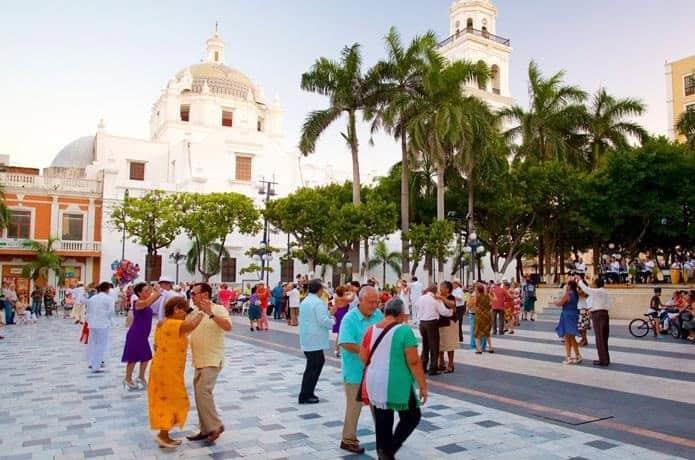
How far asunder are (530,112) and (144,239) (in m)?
23.8

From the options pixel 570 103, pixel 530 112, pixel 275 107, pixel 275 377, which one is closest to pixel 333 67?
pixel 530 112

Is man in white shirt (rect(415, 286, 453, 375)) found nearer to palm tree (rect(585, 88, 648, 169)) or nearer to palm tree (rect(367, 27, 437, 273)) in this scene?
palm tree (rect(367, 27, 437, 273))

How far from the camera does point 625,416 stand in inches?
259

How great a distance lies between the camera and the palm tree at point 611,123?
3250 centimetres

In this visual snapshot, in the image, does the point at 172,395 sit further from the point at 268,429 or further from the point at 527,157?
the point at 527,157

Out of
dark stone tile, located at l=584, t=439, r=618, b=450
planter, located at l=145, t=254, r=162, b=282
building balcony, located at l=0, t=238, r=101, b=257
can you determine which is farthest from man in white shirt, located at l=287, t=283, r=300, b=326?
building balcony, located at l=0, t=238, r=101, b=257

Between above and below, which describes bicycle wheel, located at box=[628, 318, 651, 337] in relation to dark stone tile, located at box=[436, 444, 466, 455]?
above

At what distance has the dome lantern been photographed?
62.9 meters

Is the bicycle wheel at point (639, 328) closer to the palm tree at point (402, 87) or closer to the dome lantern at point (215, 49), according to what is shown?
the palm tree at point (402, 87)

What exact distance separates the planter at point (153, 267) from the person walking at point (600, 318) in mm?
33138

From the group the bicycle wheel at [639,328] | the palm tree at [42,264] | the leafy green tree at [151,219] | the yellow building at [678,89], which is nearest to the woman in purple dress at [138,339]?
the bicycle wheel at [639,328]

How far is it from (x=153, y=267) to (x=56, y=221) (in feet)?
24.5

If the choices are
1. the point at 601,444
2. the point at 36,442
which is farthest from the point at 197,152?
the point at 601,444

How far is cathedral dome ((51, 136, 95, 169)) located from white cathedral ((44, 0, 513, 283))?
106 millimetres
